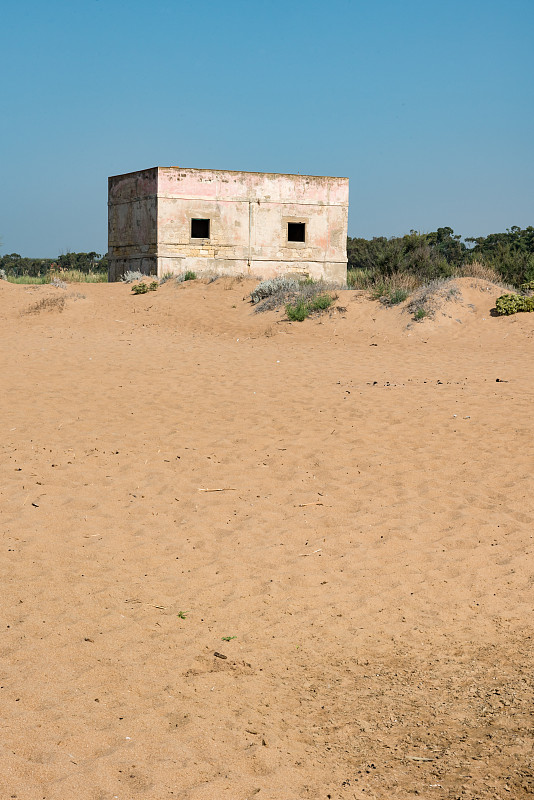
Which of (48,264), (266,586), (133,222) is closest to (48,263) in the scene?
(48,264)

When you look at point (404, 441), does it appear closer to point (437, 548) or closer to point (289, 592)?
point (437, 548)

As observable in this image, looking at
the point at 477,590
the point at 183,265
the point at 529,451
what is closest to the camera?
the point at 477,590

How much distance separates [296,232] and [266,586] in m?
24.5

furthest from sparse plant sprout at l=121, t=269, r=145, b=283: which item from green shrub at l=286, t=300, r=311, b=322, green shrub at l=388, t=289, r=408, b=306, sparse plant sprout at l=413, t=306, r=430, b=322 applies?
sparse plant sprout at l=413, t=306, r=430, b=322

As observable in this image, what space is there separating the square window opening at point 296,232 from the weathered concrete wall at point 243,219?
1.99 feet

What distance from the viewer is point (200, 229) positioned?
2736cm

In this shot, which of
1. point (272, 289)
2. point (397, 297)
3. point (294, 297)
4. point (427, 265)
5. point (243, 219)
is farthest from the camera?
point (243, 219)

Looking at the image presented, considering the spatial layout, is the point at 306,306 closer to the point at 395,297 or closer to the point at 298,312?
the point at 298,312

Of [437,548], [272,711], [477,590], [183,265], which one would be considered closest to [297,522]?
[437,548]

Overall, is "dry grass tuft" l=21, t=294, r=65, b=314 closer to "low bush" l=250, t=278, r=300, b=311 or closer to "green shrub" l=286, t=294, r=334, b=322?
"low bush" l=250, t=278, r=300, b=311

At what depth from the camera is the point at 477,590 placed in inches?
207

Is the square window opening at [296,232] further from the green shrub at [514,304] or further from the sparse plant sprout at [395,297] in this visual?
the green shrub at [514,304]

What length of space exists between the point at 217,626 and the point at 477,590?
1.85 m

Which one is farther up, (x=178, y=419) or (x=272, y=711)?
(x=178, y=419)
